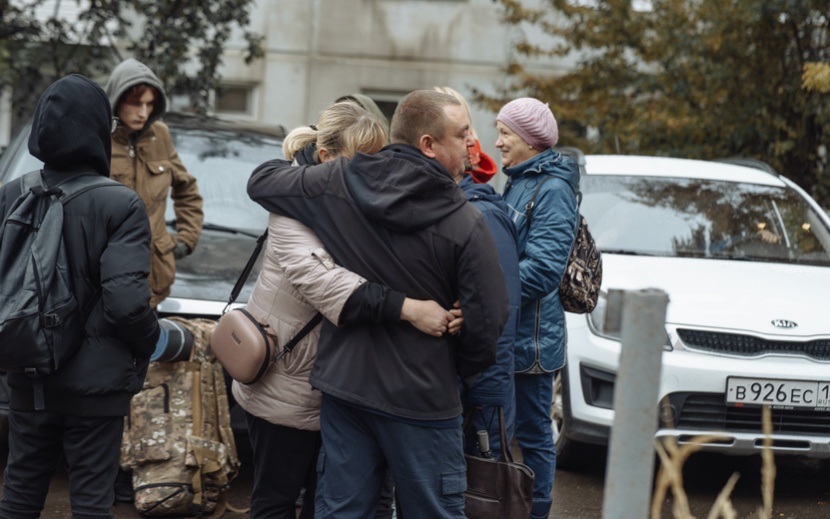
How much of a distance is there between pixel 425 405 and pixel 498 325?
0.31 metres

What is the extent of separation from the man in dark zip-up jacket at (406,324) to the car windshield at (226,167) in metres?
3.26

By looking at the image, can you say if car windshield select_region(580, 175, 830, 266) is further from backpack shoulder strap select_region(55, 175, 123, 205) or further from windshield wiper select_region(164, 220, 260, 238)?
backpack shoulder strap select_region(55, 175, 123, 205)

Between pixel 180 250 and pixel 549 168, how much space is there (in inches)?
82.6

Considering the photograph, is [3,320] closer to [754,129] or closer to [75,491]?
[75,491]

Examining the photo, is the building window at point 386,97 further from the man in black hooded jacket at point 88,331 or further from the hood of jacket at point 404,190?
the hood of jacket at point 404,190

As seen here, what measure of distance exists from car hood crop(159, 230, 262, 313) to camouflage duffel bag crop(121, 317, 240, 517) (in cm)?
30

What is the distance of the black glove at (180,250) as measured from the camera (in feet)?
18.9

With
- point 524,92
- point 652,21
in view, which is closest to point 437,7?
point 524,92

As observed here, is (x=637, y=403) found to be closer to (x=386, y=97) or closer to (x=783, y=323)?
(x=783, y=323)

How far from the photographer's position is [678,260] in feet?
20.7

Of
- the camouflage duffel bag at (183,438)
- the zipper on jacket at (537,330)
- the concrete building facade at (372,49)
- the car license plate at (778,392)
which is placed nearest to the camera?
the zipper on jacket at (537,330)

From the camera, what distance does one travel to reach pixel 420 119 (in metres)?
3.44

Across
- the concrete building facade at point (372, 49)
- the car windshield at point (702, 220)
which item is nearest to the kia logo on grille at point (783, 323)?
the car windshield at point (702, 220)

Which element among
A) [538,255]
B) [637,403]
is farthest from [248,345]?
[637,403]
